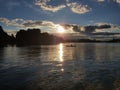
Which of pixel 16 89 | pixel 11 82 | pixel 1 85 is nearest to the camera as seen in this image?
pixel 16 89

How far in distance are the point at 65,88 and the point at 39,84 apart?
4126mm

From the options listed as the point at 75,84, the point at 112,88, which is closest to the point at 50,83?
the point at 75,84

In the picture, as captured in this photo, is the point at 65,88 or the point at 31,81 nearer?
the point at 65,88

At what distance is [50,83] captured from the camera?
2791 centimetres

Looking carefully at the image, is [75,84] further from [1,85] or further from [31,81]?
[1,85]

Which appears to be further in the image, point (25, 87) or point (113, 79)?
point (113, 79)

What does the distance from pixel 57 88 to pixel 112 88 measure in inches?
286

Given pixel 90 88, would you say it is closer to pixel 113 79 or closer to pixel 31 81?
pixel 113 79

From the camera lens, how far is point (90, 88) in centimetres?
2539

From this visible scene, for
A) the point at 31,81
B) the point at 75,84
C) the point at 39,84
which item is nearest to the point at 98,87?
the point at 75,84

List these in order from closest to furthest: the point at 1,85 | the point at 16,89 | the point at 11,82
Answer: the point at 16,89
the point at 1,85
the point at 11,82

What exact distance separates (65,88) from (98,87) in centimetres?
452

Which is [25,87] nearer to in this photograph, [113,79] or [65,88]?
[65,88]

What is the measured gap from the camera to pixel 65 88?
2541 centimetres
